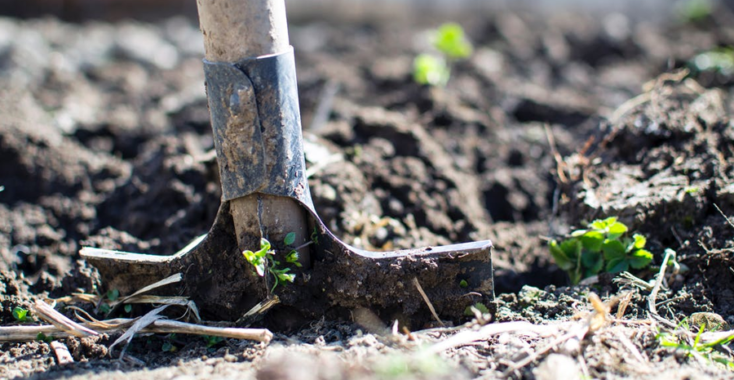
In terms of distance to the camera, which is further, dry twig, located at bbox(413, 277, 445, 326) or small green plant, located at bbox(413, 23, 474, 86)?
small green plant, located at bbox(413, 23, 474, 86)

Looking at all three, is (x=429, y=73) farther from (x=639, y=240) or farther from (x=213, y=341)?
(x=213, y=341)

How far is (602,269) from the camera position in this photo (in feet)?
6.98

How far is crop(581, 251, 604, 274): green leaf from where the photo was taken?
2.12m

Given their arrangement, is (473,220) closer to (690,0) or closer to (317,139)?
(317,139)

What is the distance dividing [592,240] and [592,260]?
0.08 meters

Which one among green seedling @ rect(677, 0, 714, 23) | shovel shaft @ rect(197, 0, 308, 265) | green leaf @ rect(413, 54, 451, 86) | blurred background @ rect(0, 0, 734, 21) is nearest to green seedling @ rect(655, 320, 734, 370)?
shovel shaft @ rect(197, 0, 308, 265)

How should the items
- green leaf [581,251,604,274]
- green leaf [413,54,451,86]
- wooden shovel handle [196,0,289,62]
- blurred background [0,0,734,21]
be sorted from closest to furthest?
wooden shovel handle [196,0,289,62]
green leaf [581,251,604,274]
green leaf [413,54,451,86]
blurred background [0,0,734,21]

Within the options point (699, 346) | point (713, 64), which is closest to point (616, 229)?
point (699, 346)

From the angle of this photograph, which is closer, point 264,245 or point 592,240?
point 264,245

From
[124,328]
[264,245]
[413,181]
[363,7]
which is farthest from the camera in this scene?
[363,7]

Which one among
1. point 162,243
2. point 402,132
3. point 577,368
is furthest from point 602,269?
point 162,243

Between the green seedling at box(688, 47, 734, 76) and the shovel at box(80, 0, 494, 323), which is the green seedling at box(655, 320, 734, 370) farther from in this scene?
the green seedling at box(688, 47, 734, 76)

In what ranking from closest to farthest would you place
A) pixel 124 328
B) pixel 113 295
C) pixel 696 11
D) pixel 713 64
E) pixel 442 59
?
pixel 124 328 → pixel 113 295 → pixel 713 64 → pixel 442 59 → pixel 696 11

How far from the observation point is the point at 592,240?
2.11m
